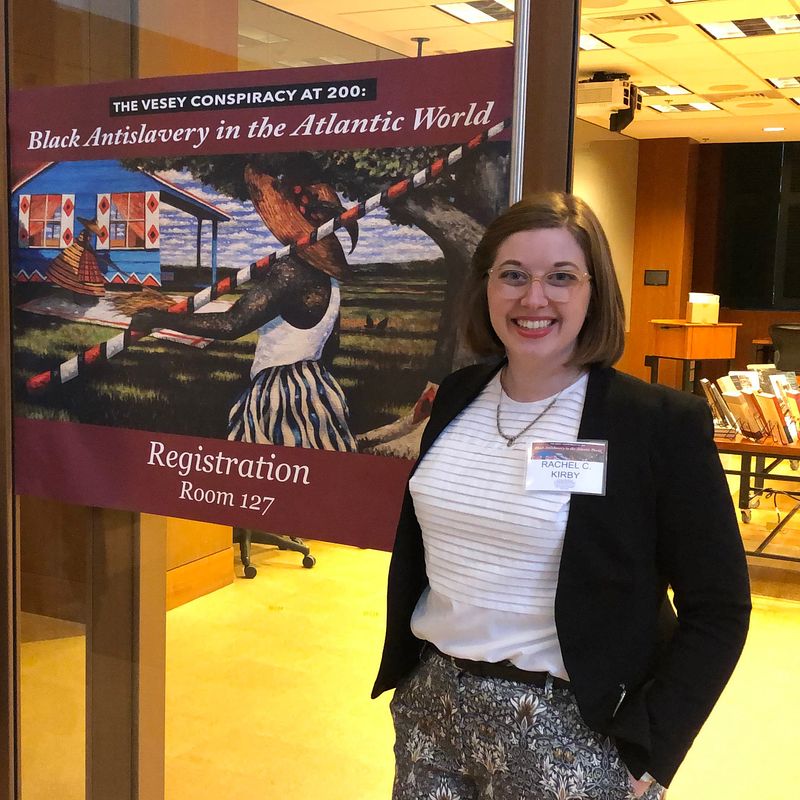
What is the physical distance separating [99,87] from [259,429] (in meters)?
0.80

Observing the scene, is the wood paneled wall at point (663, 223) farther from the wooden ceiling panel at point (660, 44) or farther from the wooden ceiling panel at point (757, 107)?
the wooden ceiling panel at point (757, 107)

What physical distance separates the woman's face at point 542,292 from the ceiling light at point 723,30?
6269mm

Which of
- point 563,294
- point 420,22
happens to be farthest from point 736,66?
point 563,294

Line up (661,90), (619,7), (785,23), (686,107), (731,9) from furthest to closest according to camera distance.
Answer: (686,107)
(661,90)
(785,23)
(731,9)
(619,7)

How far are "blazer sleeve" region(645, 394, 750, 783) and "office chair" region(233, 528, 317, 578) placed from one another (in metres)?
0.93

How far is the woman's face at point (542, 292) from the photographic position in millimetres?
1256

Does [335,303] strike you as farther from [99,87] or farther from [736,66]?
[736,66]

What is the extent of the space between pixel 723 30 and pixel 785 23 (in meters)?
0.41

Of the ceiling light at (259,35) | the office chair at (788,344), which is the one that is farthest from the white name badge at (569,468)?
the office chair at (788,344)

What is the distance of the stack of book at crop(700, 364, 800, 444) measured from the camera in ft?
16.5

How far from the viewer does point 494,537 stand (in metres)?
1.29

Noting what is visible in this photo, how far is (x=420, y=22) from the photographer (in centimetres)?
174

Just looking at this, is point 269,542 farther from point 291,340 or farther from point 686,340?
point 686,340

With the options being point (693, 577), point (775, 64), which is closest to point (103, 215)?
point (693, 577)
